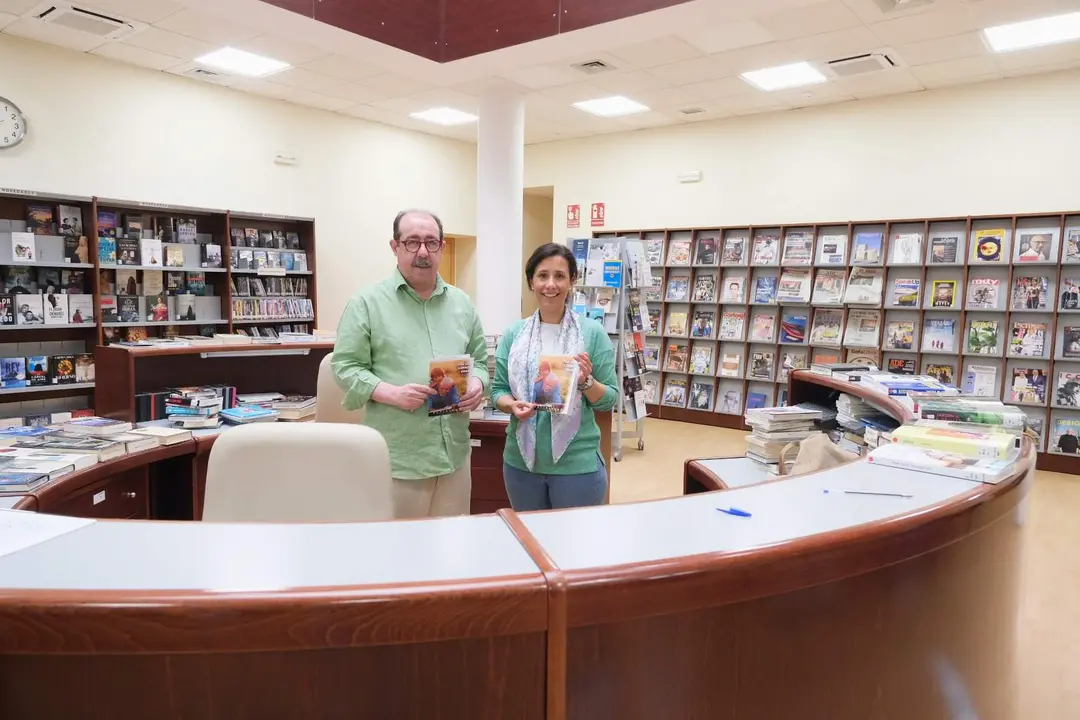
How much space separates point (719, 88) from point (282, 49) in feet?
12.9

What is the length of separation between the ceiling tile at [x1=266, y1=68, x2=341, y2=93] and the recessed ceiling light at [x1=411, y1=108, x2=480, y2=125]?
1.24 meters

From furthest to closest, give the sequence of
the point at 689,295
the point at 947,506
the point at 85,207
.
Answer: the point at 689,295 < the point at 85,207 < the point at 947,506

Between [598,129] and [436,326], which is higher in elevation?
[598,129]

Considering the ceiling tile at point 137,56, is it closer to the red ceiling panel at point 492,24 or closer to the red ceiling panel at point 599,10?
the red ceiling panel at point 492,24

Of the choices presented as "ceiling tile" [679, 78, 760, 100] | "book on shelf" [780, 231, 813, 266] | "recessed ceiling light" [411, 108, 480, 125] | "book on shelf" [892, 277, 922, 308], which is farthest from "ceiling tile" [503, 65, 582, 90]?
"book on shelf" [892, 277, 922, 308]

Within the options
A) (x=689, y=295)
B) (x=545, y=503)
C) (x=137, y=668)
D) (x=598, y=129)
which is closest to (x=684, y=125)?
(x=598, y=129)

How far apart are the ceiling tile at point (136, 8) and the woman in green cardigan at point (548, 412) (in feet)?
12.9

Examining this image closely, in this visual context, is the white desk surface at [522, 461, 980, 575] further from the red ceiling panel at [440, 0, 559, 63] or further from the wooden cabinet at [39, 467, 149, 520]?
the red ceiling panel at [440, 0, 559, 63]

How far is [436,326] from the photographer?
2555 mm

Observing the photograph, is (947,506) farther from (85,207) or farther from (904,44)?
(85,207)

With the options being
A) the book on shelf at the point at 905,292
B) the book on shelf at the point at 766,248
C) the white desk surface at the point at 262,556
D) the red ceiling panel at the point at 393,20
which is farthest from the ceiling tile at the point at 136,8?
the book on shelf at the point at 905,292

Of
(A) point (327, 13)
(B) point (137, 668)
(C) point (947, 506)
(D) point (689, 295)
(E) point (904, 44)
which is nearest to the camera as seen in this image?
(B) point (137, 668)

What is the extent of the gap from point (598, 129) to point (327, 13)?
442cm

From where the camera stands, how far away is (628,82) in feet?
21.4
